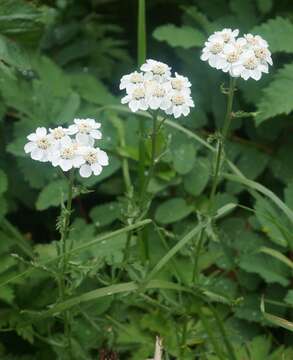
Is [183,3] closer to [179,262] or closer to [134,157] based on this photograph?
[134,157]

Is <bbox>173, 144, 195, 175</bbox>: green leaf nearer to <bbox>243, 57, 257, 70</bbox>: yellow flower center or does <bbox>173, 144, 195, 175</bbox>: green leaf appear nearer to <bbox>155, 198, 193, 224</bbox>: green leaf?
<bbox>155, 198, 193, 224</bbox>: green leaf

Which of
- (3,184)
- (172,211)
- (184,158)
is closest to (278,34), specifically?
(184,158)

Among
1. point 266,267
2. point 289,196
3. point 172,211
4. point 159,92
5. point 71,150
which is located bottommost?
point 266,267

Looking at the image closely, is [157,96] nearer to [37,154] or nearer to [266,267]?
[37,154]

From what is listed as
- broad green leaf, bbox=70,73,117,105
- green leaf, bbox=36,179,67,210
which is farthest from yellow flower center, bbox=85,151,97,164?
broad green leaf, bbox=70,73,117,105

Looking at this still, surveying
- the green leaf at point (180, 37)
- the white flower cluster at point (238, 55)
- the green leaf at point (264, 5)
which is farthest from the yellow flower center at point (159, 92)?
the green leaf at point (264, 5)

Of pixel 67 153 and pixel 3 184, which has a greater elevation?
pixel 67 153

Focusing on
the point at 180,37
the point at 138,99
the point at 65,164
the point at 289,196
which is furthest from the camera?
the point at 180,37
